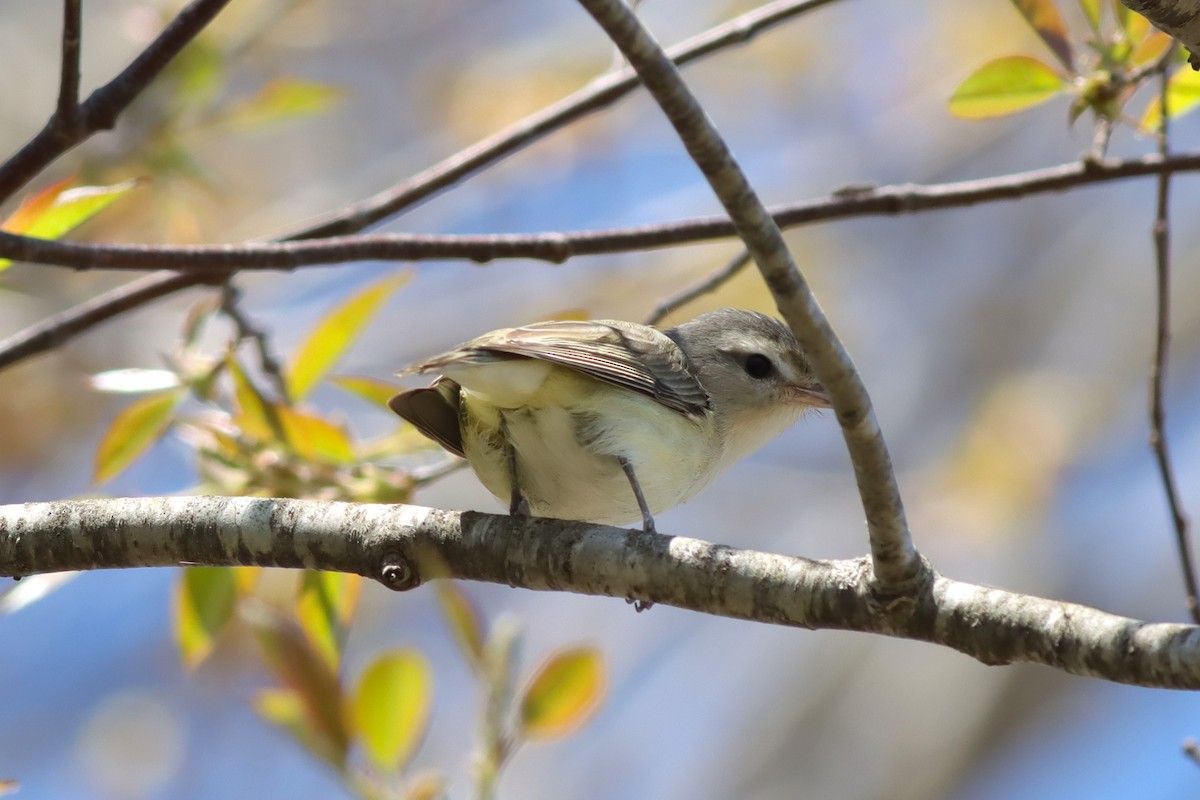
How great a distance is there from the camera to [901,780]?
7.82 metres

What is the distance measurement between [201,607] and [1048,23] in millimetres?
2654

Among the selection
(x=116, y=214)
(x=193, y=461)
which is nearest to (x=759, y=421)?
(x=193, y=461)

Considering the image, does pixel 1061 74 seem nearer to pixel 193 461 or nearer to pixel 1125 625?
pixel 1125 625

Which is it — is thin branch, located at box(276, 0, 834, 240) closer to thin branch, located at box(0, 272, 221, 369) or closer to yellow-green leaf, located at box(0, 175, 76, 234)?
thin branch, located at box(0, 272, 221, 369)

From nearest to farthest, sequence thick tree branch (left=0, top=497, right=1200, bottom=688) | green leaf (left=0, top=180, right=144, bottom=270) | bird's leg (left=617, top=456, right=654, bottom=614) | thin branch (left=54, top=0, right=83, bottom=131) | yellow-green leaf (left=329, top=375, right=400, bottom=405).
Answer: thick tree branch (left=0, top=497, right=1200, bottom=688) → thin branch (left=54, top=0, right=83, bottom=131) → green leaf (left=0, top=180, right=144, bottom=270) → bird's leg (left=617, top=456, right=654, bottom=614) → yellow-green leaf (left=329, top=375, right=400, bottom=405)

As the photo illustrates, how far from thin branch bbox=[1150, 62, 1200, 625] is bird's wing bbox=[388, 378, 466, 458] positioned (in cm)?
178

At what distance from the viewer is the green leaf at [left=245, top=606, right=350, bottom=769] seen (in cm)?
273

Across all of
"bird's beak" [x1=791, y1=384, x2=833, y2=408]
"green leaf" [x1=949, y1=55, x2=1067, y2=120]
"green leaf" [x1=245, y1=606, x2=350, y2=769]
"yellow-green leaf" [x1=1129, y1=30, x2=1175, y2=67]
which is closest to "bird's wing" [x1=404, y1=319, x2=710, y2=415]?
"bird's beak" [x1=791, y1=384, x2=833, y2=408]

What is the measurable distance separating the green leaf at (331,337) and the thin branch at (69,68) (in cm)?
102

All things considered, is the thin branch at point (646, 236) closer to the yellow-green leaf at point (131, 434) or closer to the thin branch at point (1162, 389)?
the thin branch at point (1162, 389)

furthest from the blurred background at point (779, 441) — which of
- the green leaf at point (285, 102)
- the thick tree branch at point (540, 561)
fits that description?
the thick tree branch at point (540, 561)

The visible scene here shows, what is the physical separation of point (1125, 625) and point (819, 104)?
8263 millimetres

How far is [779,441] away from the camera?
899 cm

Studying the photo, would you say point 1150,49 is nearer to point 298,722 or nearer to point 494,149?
point 494,149
